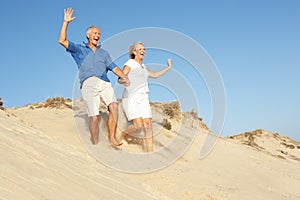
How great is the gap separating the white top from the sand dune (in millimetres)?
1160

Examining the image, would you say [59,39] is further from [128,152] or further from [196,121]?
[196,121]

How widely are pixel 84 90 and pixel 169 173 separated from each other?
7.13 ft

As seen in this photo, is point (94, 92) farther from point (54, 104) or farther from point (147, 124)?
point (54, 104)

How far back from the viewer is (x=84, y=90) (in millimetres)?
6602

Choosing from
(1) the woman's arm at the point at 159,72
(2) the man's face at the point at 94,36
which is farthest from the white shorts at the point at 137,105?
(2) the man's face at the point at 94,36

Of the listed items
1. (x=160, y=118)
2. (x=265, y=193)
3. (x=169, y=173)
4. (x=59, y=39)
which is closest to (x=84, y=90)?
(x=59, y=39)

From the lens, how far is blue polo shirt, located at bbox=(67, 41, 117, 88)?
6465 mm

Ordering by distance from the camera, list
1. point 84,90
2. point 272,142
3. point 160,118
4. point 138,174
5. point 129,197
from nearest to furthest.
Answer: point 129,197
point 138,174
point 84,90
point 160,118
point 272,142

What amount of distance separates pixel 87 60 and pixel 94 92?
598 millimetres

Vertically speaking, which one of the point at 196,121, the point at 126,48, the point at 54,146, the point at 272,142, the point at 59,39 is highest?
the point at 272,142

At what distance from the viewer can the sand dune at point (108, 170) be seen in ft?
12.1

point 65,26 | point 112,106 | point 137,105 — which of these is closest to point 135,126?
point 137,105

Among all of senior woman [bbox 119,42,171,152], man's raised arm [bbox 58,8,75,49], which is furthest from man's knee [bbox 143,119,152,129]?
man's raised arm [bbox 58,8,75,49]

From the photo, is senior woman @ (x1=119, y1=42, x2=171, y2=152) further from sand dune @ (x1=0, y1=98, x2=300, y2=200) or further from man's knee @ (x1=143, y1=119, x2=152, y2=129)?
sand dune @ (x1=0, y1=98, x2=300, y2=200)
